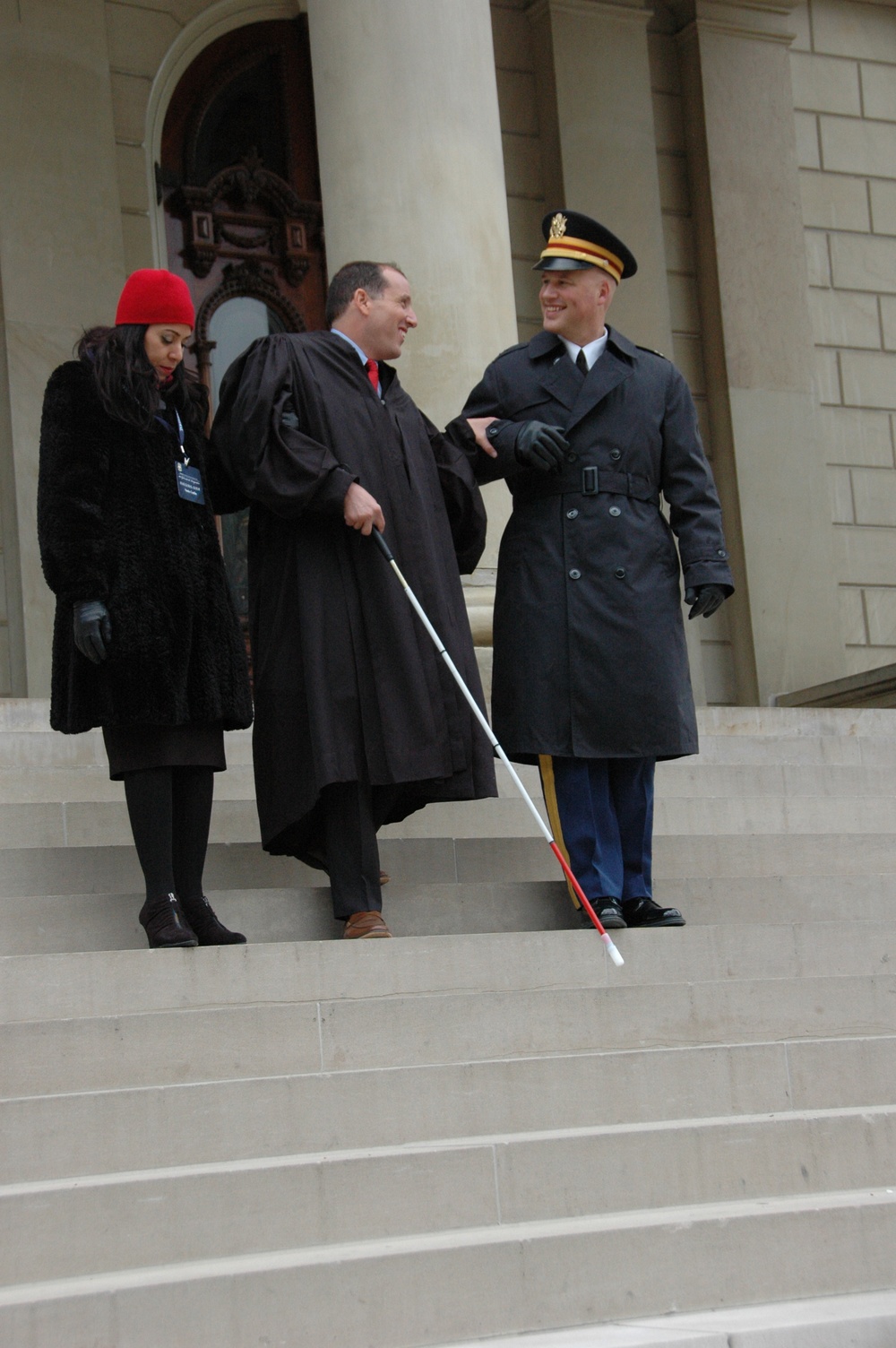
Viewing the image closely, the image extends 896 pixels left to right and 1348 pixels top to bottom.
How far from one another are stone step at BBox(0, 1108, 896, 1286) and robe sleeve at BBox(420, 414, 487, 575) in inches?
81.6

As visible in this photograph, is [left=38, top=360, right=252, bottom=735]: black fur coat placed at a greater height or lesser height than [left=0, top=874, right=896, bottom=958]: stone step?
greater

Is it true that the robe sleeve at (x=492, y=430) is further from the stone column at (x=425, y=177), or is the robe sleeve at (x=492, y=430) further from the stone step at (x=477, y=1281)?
the stone column at (x=425, y=177)

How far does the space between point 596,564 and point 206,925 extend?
151 centimetres

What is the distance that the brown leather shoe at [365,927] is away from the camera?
16.1ft

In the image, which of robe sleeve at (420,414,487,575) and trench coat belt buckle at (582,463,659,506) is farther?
robe sleeve at (420,414,487,575)

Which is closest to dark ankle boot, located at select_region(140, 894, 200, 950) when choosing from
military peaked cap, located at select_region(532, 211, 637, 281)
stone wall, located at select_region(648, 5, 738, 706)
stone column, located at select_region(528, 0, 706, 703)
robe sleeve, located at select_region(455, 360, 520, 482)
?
robe sleeve, located at select_region(455, 360, 520, 482)

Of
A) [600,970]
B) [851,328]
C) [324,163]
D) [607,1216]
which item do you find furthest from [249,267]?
[607,1216]

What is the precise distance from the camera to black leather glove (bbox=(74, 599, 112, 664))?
482 cm

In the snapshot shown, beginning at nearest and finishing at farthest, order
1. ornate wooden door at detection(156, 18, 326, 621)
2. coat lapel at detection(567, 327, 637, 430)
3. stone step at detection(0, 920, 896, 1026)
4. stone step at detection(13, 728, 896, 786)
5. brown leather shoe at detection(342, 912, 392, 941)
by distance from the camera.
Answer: stone step at detection(0, 920, 896, 1026), brown leather shoe at detection(342, 912, 392, 941), coat lapel at detection(567, 327, 637, 430), stone step at detection(13, 728, 896, 786), ornate wooden door at detection(156, 18, 326, 621)

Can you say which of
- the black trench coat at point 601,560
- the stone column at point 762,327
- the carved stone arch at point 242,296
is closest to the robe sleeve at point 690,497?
the black trench coat at point 601,560

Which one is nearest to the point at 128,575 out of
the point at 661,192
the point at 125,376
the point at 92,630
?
the point at 92,630

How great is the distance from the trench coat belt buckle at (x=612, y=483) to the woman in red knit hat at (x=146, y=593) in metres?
1.09

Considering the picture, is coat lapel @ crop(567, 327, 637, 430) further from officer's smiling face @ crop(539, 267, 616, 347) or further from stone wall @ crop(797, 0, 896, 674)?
stone wall @ crop(797, 0, 896, 674)

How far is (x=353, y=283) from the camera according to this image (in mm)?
5578
